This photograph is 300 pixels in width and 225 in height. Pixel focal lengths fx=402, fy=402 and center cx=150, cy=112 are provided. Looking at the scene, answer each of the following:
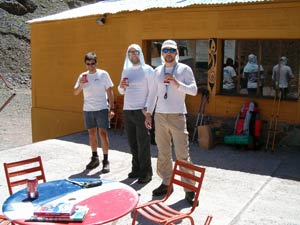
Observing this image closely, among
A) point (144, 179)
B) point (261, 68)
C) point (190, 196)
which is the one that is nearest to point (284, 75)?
point (261, 68)

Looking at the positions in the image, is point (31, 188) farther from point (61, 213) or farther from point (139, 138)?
point (139, 138)

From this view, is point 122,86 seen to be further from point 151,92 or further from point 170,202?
point 170,202

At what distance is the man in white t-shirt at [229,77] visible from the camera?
8.78 metres

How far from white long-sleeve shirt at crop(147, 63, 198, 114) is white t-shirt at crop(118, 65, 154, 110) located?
1.82 ft

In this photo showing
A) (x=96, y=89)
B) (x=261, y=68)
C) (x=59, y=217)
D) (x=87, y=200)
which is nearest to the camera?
(x=59, y=217)

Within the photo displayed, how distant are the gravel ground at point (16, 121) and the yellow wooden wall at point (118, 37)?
199 centimetres

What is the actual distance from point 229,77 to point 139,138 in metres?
3.91

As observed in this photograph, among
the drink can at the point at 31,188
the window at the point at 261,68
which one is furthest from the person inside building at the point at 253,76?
the drink can at the point at 31,188

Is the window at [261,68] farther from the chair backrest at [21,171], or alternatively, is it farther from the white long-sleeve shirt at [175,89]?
the chair backrest at [21,171]

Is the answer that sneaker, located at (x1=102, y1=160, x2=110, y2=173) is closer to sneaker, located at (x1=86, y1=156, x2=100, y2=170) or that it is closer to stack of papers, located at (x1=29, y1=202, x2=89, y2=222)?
sneaker, located at (x1=86, y1=156, x2=100, y2=170)

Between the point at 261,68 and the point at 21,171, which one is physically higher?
the point at 261,68

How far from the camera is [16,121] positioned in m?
18.2

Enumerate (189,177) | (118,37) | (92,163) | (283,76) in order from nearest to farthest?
(189,177), (92,163), (283,76), (118,37)

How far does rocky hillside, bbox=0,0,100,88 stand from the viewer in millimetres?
24422
